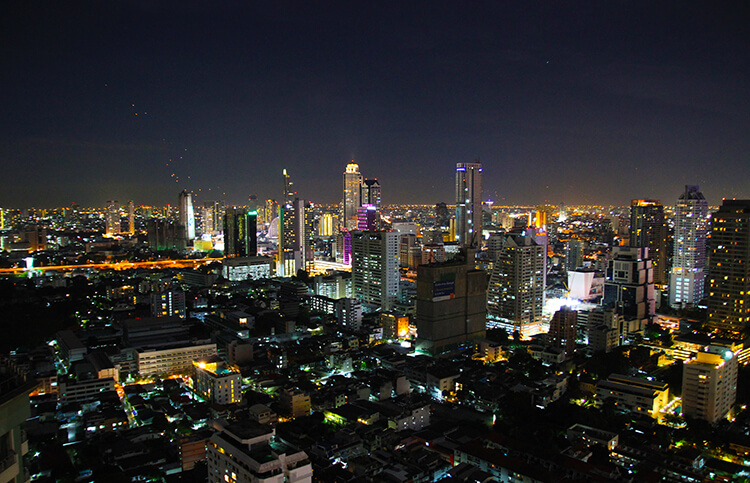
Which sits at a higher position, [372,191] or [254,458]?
[372,191]

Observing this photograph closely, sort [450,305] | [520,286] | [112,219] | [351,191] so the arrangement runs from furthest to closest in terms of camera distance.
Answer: [351,191] < [112,219] < [520,286] < [450,305]

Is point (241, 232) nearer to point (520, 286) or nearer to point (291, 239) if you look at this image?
point (291, 239)

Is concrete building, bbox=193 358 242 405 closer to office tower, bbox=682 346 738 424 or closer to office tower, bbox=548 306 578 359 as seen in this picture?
office tower, bbox=548 306 578 359

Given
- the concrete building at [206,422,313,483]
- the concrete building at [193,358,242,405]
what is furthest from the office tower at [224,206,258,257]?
the concrete building at [206,422,313,483]

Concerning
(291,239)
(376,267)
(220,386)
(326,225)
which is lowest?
(220,386)

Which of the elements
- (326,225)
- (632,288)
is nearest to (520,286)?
(632,288)

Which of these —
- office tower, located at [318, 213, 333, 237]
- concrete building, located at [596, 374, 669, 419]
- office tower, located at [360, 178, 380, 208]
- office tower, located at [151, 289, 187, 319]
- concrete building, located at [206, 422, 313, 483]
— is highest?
office tower, located at [360, 178, 380, 208]
